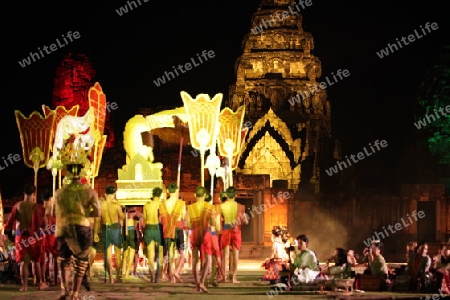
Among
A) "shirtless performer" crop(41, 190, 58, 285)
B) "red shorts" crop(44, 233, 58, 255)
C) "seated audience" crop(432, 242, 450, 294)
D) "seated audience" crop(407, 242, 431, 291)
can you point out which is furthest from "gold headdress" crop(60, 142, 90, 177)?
"seated audience" crop(407, 242, 431, 291)

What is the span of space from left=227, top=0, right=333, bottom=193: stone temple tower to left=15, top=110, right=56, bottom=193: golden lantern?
98.1 feet

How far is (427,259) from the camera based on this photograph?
589 inches

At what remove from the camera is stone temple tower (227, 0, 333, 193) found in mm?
50781

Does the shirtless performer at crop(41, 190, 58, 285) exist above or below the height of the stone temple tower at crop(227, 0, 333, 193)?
below

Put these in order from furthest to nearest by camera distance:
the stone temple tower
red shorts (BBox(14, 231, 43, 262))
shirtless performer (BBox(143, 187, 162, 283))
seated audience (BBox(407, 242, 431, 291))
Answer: the stone temple tower
shirtless performer (BBox(143, 187, 162, 283))
seated audience (BBox(407, 242, 431, 291))
red shorts (BBox(14, 231, 43, 262))

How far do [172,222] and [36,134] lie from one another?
6.49 meters

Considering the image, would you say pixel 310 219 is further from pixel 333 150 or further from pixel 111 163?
pixel 333 150

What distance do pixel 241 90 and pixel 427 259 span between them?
40.9 meters

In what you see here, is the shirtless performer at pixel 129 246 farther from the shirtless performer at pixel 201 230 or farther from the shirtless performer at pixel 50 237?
the shirtless performer at pixel 201 230

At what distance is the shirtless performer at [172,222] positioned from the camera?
1570 cm

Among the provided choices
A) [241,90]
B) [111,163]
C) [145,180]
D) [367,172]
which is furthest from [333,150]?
[145,180]

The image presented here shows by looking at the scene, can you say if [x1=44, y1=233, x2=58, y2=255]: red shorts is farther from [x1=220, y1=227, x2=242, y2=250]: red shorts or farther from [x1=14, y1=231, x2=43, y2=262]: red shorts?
[x1=220, y1=227, x2=242, y2=250]: red shorts

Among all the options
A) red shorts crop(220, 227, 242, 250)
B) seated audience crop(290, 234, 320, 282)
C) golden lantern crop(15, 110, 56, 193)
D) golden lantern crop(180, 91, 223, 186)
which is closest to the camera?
seated audience crop(290, 234, 320, 282)

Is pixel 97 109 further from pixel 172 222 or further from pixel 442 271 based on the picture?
pixel 442 271
